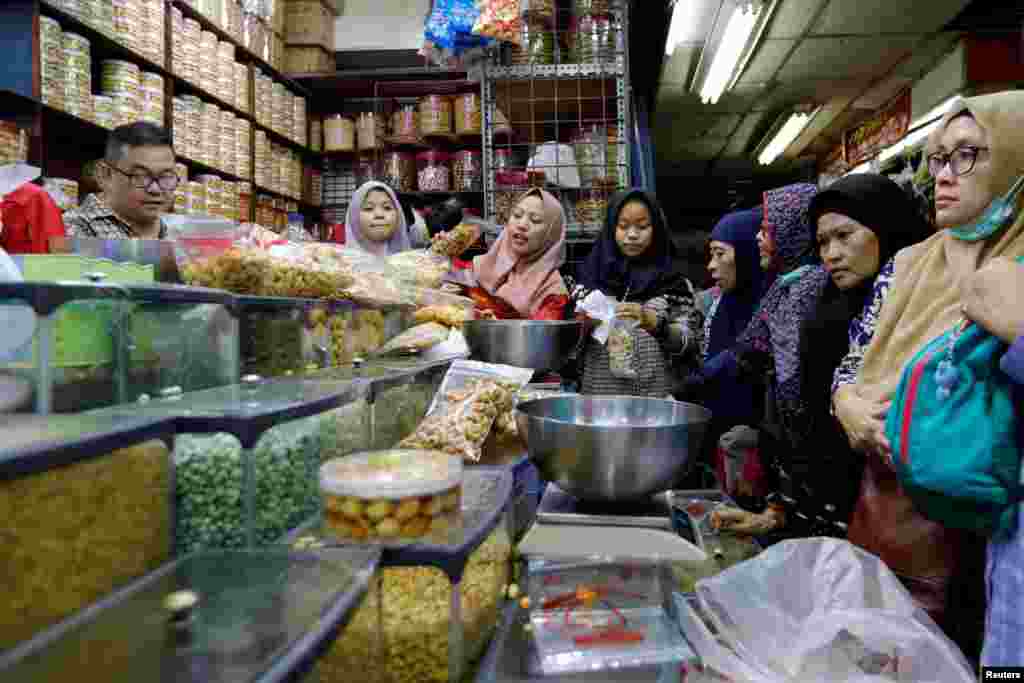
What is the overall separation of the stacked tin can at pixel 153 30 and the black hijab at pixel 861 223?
11.5ft

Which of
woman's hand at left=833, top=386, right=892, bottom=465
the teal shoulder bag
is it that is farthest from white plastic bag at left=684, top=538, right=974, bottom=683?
woman's hand at left=833, top=386, right=892, bottom=465

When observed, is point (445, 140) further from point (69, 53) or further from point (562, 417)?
point (562, 417)

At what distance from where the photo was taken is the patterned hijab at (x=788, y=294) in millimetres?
2184

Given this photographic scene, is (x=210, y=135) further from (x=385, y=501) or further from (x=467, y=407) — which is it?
(x=385, y=501)

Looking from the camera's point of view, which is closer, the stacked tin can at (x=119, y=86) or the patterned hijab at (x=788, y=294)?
the patterned hijab at (x=788, y=294)

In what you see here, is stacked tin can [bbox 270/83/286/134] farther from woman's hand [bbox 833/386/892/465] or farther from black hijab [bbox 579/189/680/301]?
woman's hand [bbox 833/386/892/465]

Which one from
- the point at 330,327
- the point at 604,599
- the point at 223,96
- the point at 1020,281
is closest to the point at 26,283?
the point at 330,327

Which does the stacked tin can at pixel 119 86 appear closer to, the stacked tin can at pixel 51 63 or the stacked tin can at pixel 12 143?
the stacked tin can at pixel 51 63

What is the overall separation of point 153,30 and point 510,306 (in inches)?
106

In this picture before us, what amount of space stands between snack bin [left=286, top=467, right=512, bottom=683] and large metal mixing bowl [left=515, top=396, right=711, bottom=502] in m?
0.21

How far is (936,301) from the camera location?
1449 millimetres

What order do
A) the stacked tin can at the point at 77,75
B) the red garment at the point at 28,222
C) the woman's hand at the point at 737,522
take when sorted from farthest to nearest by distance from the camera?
1. the stacked tin can at the point at 77,75
2. the red garment at the point at 28,222
3. the woman's hand at the point at 737,522

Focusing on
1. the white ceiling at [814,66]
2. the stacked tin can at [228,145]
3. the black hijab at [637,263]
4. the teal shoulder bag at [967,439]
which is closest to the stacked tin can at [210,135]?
the stacked tin can at [228,145]

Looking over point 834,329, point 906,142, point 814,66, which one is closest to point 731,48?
point 814,66
